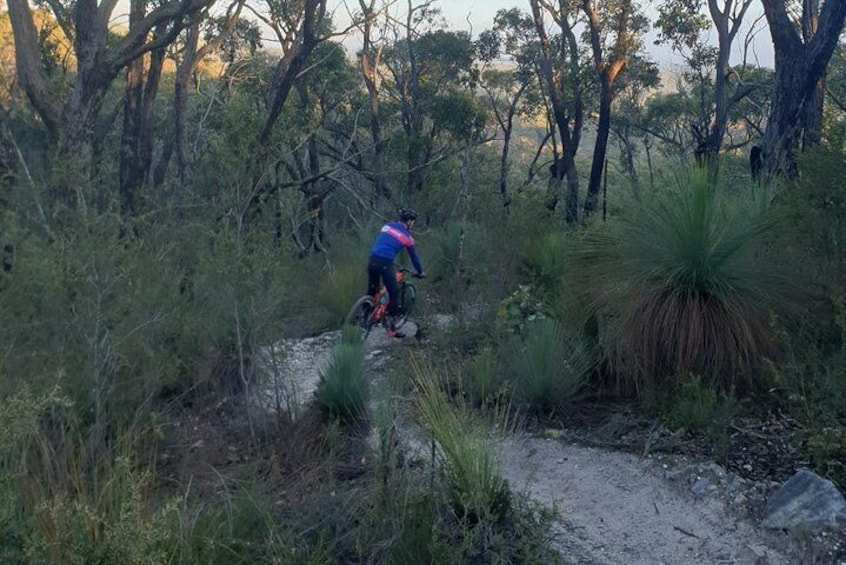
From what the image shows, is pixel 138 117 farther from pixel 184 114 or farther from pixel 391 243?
pixel 391 243

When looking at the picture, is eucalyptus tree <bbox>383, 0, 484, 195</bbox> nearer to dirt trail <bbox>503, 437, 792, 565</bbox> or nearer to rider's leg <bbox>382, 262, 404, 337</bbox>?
rider's leg <bbox>382, 262, 404, 337</bbox>

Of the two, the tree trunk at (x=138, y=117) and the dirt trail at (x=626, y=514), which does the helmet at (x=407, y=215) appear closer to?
the dirt trail at (x=626, y=514)

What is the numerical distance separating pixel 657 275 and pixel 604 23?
15795 millimetres

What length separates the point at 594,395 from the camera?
283 inches

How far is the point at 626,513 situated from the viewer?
5547 millimetres

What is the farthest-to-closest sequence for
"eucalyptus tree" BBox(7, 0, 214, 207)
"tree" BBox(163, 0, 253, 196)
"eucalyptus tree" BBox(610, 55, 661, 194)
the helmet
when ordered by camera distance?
"eucalyptus tree" BBox(610, 55, 661, 194) → "tree" BBox(163, 0, 253, 196) → the helmet → "eucalyptus tree" BBox(7, 0, 214, 207)

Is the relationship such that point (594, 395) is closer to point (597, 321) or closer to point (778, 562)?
point (597, 321)

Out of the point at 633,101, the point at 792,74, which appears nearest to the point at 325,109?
the point at 633,101

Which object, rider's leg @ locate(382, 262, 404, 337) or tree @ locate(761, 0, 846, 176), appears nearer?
rider's leg @ locate(382, 262, 404, 337)

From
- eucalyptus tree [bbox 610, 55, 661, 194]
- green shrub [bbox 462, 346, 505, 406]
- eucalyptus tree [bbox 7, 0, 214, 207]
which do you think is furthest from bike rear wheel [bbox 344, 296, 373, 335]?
eucalyptus tree [bbox 610, 55, 661, 194]

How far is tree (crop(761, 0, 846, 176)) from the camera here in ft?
34.6

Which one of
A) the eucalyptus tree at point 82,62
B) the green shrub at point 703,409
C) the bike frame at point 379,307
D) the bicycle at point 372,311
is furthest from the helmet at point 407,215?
the green shrub at point 703,409

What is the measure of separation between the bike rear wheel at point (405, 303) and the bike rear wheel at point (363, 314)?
385 millimetres

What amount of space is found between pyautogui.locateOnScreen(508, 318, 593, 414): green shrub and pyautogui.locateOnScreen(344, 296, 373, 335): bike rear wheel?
3.31 meters
